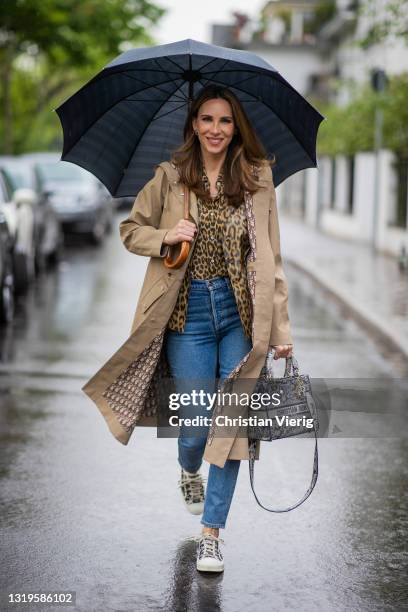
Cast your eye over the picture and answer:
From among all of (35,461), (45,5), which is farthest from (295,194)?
(35,461)

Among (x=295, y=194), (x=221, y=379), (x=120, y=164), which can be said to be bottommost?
(x=221, y=379)

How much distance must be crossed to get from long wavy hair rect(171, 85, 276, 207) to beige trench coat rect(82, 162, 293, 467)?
0.04m

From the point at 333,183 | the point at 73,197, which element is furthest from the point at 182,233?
the point at 333,183

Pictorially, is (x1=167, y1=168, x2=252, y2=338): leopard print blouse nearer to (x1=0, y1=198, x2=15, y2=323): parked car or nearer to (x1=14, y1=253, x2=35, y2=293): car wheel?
(x1=0, y1=198, x2=15, y2=323): parked car

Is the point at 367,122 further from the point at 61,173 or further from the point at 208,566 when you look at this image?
the point at 208,566

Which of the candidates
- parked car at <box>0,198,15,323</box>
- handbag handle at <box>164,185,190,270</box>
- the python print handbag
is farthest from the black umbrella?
parked car at <box>0,198,15,323</box>

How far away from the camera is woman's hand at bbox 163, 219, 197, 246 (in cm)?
454

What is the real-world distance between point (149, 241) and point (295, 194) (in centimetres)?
4016

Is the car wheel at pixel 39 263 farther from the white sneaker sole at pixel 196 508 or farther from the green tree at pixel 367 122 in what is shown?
the white sneaker sole at pixel 196 508

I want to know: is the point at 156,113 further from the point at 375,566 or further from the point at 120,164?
the point at 375,566

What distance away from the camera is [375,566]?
15.8 feet

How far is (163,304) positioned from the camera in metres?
4.65

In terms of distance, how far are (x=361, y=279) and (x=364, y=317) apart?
435cm

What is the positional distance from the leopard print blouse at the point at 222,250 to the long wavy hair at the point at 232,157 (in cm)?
5
